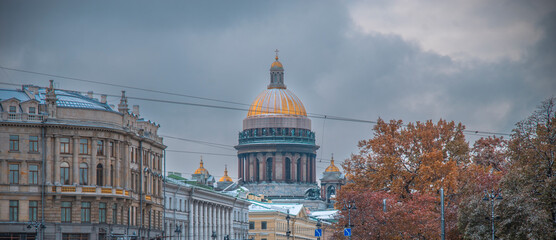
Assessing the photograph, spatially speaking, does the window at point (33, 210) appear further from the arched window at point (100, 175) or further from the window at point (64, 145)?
the arched window at point (100, 175)

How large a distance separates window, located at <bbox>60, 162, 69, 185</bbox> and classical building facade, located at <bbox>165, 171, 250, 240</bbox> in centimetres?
1675

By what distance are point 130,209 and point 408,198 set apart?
2219 centimetres

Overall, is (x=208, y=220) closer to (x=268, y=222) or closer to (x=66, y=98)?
(x=268, y=222)

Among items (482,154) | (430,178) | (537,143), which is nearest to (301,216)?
(482,154)

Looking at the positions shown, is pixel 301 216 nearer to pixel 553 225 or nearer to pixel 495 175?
pixel 495 175

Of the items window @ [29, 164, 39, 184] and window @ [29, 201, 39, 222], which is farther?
window @ [29, 164, 39, 184]

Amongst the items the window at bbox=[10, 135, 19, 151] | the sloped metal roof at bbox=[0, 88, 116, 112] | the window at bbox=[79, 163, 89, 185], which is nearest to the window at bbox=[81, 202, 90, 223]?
the window at bbox=[79, 163, 89, 185]

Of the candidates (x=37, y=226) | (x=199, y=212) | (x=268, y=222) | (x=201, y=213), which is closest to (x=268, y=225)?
(x=268, y=222)

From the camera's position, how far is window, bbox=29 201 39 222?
86.8m

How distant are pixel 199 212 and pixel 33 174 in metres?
44.4

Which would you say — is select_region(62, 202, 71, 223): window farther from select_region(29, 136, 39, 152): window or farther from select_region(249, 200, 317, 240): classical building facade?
select_region(249, 200, 317, 240): classical building facade

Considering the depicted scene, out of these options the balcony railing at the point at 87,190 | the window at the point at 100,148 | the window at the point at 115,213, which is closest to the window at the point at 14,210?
the balcony railing at the point at 87,190

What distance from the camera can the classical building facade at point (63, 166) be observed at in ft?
284

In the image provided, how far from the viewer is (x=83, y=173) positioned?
90312mm
